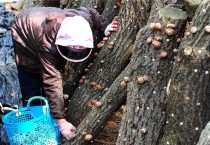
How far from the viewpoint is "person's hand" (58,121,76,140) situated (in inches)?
141

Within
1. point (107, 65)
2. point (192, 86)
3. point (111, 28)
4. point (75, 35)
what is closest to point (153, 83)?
point (192, 86)

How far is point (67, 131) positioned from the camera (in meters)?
3.62

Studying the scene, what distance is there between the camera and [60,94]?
3.53 meters

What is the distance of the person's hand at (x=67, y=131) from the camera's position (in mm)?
3594

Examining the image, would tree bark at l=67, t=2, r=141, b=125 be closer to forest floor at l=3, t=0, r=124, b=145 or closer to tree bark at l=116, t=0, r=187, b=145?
forest floor at l=3, t=0, r=124, b=145

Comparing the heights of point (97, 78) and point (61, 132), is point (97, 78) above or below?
above

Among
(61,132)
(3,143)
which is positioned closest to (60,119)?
(61,132)

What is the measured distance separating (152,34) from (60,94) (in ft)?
3.37

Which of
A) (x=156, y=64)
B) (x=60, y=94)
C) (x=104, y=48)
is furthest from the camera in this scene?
(x=104, y=48)

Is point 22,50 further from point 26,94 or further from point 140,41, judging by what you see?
point 140,41

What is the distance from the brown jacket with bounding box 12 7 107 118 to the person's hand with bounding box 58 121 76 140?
0.09m

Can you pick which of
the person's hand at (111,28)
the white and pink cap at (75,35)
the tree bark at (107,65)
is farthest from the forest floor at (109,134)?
the white and pink cap at (75,35)

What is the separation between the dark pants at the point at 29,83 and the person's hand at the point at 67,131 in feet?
1.67

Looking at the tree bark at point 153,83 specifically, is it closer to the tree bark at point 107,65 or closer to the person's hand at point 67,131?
the tree bark at point 107,65
